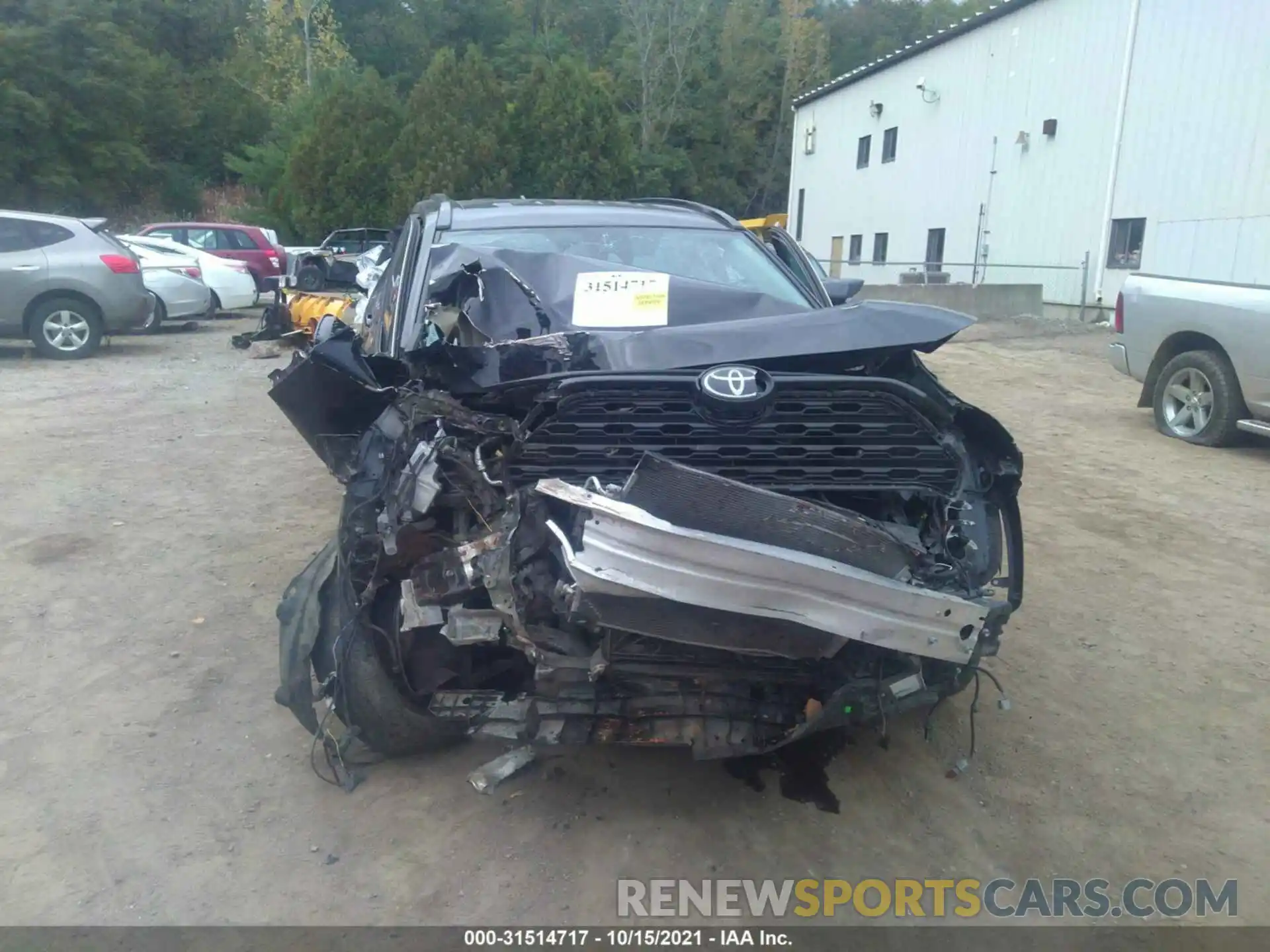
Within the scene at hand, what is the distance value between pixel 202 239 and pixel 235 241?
1.88 feet

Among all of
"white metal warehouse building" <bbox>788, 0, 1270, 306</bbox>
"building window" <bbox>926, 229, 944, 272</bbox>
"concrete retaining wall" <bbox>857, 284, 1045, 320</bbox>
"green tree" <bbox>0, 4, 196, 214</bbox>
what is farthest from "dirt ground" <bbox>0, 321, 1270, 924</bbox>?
"green tree" <bbox>0, 4, 196, 214</bbox>

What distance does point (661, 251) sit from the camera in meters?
4.40

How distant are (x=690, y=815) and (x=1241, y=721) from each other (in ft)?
7.26

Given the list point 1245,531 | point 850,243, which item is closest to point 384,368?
point 1245,531

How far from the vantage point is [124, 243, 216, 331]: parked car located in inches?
552

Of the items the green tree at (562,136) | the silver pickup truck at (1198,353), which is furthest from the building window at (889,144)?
the silver pickup truck at (1198,353)

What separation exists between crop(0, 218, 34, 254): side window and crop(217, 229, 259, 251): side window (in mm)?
7002

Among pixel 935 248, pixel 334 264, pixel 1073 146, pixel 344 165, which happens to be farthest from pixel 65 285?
pixel 935 248

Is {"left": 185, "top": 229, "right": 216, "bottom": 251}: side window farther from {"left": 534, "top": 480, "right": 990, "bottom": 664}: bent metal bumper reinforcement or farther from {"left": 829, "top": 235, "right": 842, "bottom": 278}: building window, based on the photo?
{"left": 829, "top": 235, "right": 842, "bottom": 278}: building window

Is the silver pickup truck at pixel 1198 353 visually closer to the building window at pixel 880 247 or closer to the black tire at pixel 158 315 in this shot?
the black tire at pixel 158 315

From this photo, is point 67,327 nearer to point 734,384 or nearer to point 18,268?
point 18,268

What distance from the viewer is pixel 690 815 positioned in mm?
3125

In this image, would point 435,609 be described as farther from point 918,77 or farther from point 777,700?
point 918,77

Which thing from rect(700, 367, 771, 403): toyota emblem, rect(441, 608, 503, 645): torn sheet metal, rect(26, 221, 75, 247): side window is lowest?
rect(441, 608, 503, 645): torn sheet metal
